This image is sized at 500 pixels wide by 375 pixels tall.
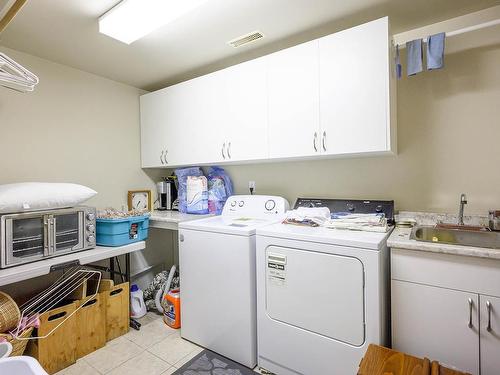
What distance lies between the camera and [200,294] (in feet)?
6.64

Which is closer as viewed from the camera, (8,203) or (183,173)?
(8,203)

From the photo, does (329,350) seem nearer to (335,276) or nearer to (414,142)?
(335,276)

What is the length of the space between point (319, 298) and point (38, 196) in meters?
Result: 1.93

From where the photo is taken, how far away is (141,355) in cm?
199

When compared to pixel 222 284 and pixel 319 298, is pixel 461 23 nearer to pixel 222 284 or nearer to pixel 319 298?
pixel 319 298

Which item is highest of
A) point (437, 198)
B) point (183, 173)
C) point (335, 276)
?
point (183, 173)

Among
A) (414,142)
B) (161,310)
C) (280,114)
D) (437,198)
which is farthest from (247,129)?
(161,310)

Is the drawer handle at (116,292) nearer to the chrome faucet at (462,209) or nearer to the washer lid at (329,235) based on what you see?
the washer lid at (329,235)

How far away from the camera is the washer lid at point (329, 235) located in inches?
55.8

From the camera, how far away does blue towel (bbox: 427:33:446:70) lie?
5.31 feet

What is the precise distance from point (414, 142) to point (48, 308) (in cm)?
289

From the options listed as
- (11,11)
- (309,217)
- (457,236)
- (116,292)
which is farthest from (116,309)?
(457,236)

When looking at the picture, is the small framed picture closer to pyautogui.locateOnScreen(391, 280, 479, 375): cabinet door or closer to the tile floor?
the tile floor

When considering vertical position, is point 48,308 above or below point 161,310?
above
